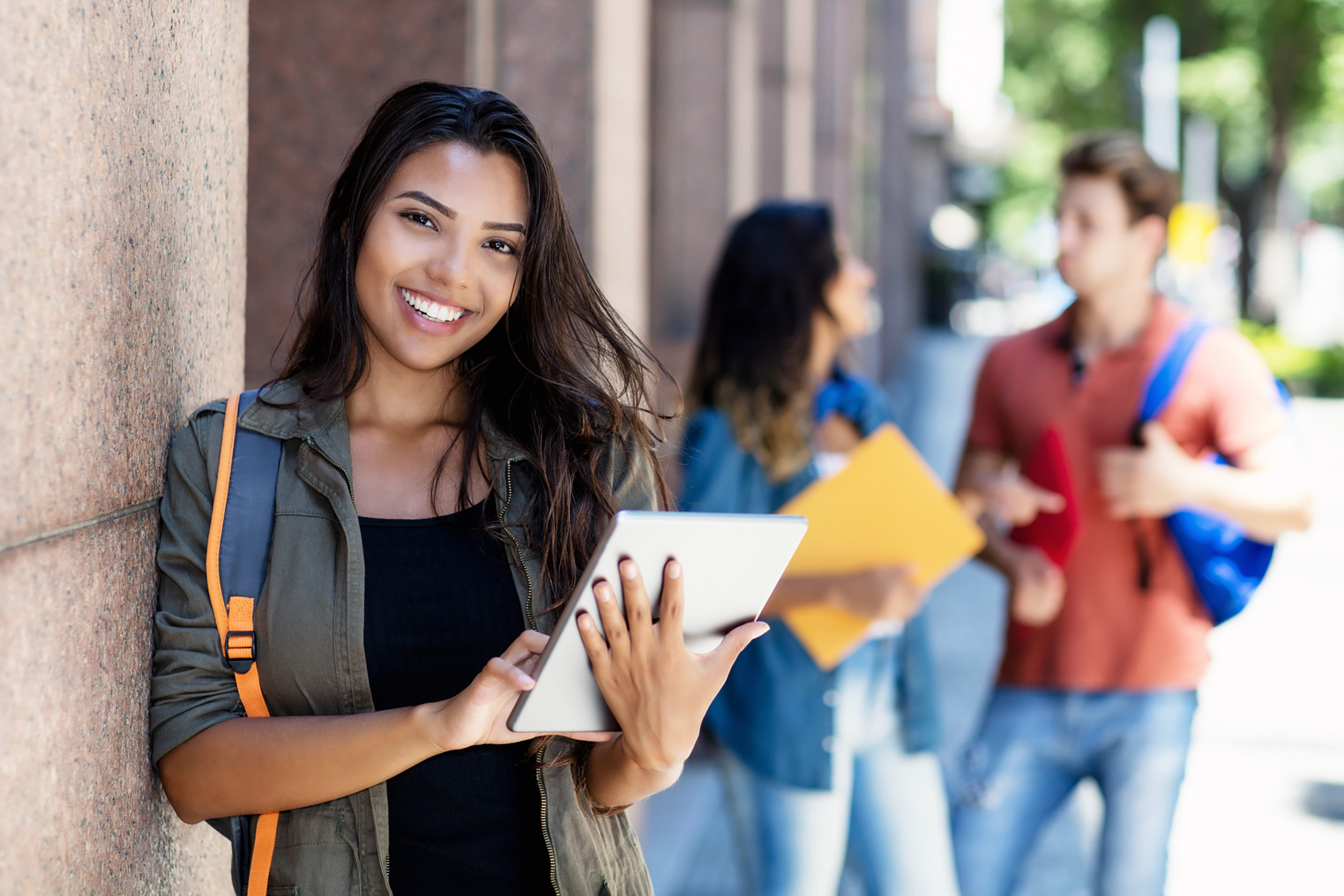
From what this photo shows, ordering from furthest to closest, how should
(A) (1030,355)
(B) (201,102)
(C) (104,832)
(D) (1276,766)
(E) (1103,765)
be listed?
→ (D) (1276,766) → (A) (1030,355) → (E) (1103,765) → (B) (201,102) → (C) (104,832)

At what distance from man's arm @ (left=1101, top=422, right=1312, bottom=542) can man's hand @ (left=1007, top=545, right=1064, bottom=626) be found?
0.22 meters

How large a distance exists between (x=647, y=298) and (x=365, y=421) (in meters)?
5.24

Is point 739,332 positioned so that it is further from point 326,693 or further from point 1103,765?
point 326,693

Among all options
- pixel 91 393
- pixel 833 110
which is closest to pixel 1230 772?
pixel 91 393

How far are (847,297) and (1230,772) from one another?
3.79 metres

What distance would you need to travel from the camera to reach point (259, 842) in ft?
6.04

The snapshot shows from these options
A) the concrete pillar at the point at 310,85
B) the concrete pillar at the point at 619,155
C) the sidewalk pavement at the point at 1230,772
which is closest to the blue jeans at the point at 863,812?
the sidewalk pavement at the point at 1230,772

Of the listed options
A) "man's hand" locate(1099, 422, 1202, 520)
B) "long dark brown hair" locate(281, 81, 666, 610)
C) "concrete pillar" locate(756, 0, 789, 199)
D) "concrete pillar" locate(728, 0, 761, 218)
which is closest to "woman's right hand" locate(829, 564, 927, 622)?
"man's hand" locate(1099, 422, 1202, 520)

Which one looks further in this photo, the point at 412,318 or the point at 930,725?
the point at 930,725

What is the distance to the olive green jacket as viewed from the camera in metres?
1.83

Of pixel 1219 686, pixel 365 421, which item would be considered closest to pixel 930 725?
pixel 365 421

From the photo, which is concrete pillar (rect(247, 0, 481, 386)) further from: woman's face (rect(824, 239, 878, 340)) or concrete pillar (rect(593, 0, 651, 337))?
woman's face (rect(824, 239, 878, 340))

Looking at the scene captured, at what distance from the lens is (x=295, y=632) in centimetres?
182

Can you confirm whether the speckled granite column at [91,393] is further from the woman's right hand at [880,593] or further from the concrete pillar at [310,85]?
the woman's right hand at [880,593]
